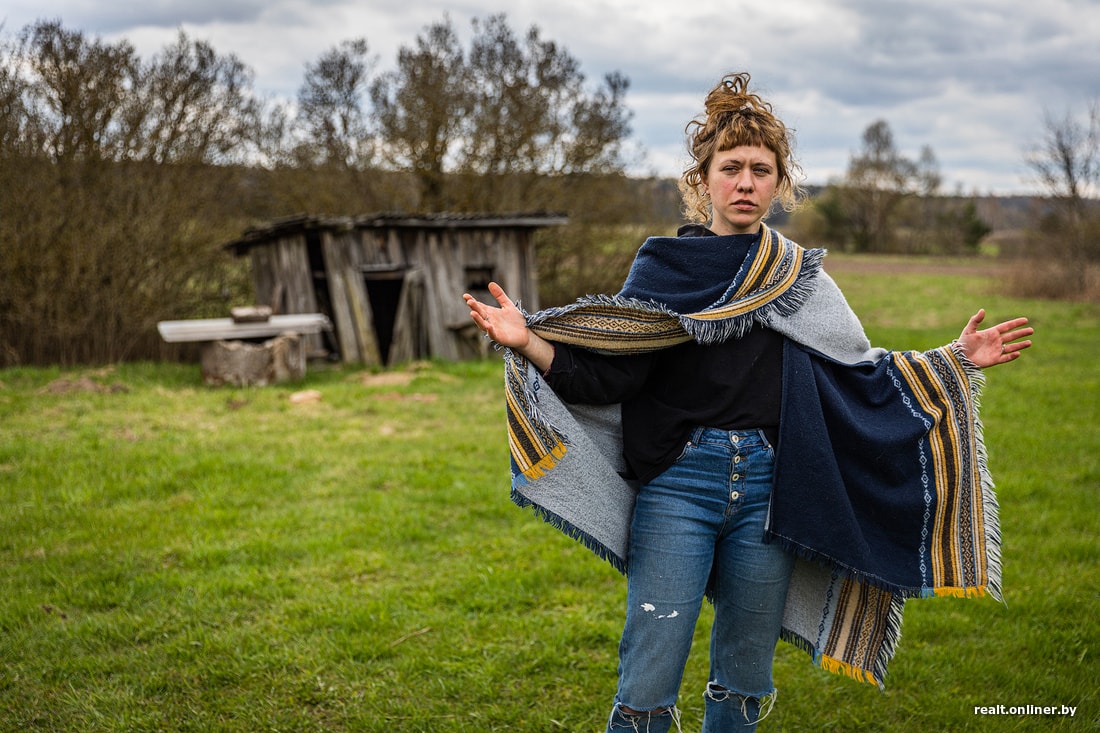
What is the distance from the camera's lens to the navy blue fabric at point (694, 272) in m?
2.52

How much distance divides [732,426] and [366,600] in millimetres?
2779

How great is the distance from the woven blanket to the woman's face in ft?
0.33

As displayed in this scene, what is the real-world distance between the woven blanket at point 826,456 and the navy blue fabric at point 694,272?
1.0 inches

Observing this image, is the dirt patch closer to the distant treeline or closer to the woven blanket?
the distant treeline

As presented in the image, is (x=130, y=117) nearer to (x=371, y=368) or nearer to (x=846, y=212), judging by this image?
(x=371, y=368)

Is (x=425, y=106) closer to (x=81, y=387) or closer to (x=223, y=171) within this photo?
(x=223, y=171)

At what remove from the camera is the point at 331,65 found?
51.8ft

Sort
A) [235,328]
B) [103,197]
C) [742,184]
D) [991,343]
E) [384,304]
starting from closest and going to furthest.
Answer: [742,184] < [991,343] < [235,328] < [103,197] < [384,304]

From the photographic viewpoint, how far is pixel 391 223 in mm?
13070

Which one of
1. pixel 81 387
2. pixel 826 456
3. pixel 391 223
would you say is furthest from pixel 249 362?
pixel 826 456

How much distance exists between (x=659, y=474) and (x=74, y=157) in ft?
40.6

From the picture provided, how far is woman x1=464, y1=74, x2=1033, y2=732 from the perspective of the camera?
2422 mm

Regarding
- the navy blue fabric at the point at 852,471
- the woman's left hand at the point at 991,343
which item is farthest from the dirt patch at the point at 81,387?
the woman's left hand at the point at 991,343

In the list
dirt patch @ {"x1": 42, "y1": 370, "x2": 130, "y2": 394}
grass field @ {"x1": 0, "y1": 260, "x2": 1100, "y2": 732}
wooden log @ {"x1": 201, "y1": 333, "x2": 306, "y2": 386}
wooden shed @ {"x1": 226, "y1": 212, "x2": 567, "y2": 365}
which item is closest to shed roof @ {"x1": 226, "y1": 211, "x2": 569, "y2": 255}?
wooden shed @ {"x1": 226, "y1": 212, "x2": 567, "y2": 365}
